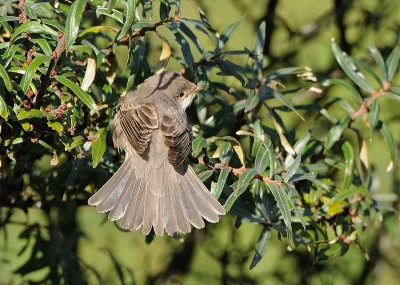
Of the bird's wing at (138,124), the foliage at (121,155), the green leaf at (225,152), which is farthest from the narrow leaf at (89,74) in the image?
the green leaf at (225,152)

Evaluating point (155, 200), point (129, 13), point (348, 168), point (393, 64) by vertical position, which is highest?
point (129, 13)

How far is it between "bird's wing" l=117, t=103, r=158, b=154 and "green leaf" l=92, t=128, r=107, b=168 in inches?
16.8

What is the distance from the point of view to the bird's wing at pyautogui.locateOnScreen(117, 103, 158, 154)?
3.48m

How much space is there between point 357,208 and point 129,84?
150cm

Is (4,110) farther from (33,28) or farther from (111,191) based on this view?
(111,191)

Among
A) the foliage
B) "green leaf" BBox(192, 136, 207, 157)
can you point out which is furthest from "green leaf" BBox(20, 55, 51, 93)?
"green leaf" BBox(192, 136, 207, 157)

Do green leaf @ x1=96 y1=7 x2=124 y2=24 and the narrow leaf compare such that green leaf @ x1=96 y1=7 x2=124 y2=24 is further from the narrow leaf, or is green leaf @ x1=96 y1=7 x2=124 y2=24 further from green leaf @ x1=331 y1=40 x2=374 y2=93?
green leaf @ x1=331 y1=40 x2=374 y2=93

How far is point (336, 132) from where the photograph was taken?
3.68 m

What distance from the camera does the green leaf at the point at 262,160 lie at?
Answer: 9.97ft

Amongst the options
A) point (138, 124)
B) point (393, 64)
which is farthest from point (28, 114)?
point (393, 64)

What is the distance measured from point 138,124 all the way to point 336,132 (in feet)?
3.77

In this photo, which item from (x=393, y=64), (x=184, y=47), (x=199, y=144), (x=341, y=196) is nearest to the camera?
(x=199, y=144)

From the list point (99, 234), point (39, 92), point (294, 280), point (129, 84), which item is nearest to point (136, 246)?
point (99, 234)

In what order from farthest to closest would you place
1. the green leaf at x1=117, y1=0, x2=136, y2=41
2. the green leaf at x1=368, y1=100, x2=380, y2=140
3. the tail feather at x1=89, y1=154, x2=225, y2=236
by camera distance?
the green leaf at x1=368, y1=100, x2=380, y2=140, the tail feather at x1=89, y1=154, x2=225, y2=236, the green leaf at x1=117, y1=0, x2=136, y2=41
